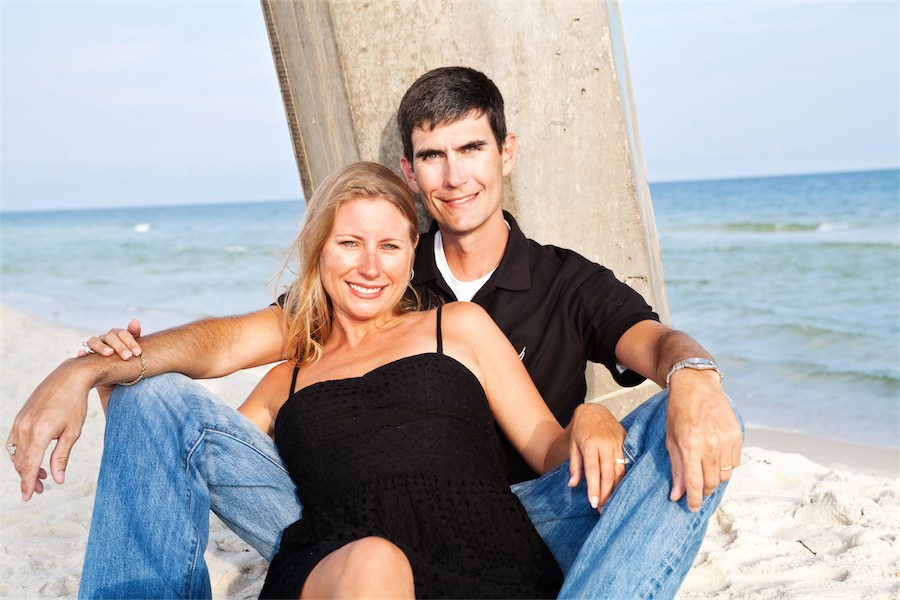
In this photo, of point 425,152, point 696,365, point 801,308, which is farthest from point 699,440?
point 801,308

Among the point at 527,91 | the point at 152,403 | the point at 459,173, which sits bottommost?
the point at 152,403

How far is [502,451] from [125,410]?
45.2 inches

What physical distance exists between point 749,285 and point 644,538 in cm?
1236

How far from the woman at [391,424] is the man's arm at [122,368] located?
0.41ft

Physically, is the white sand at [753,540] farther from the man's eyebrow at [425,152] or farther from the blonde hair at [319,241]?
the man's eyebrow at [425,152]

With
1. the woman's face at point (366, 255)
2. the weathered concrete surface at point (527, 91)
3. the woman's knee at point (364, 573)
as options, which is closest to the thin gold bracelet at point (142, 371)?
the woman's face at point (366, 255)

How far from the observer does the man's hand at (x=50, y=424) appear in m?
2.37

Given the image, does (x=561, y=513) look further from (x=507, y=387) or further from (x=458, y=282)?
(x=458, y=282)

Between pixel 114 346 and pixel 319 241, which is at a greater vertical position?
pixel 319 241

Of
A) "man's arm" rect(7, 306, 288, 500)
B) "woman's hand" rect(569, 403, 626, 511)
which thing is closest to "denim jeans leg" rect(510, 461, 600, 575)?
"woman's hand" rect(569, 403, 626, 511)

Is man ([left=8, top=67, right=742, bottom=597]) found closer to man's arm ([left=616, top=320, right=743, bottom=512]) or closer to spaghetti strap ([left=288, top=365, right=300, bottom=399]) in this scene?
man's arm ([left=616, top=320, right=743, bottom=512])

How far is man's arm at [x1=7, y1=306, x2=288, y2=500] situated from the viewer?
7.82 ft

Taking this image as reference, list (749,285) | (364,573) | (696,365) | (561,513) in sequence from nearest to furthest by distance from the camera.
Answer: (364,573) → (696,365) → (561,513) → (749,285)

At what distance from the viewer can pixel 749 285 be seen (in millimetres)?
13703
